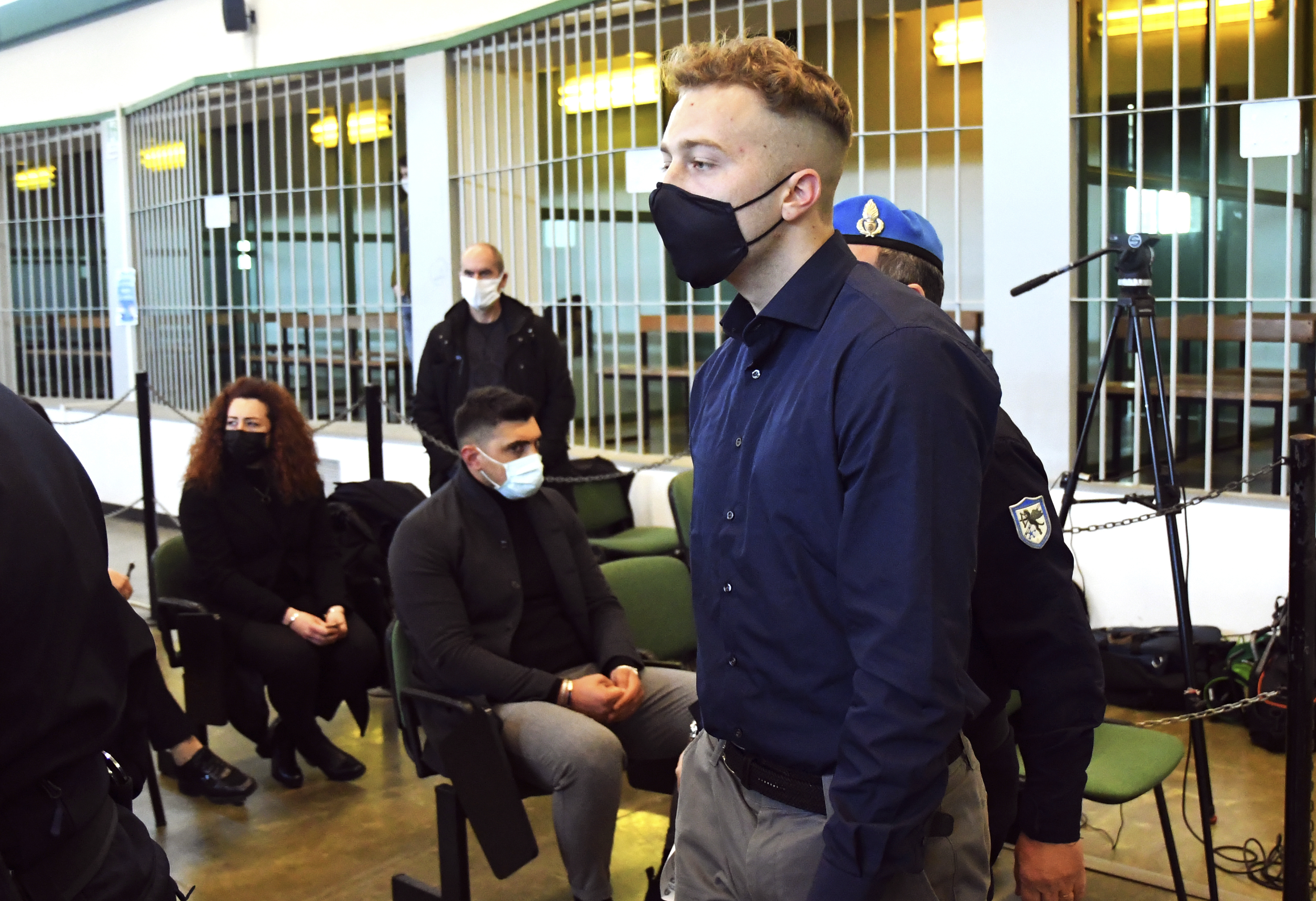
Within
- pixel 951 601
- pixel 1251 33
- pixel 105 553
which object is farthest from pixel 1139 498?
pixel 105 553

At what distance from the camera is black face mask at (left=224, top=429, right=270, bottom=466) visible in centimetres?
429

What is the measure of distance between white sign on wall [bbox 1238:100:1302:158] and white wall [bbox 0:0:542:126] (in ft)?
13.3

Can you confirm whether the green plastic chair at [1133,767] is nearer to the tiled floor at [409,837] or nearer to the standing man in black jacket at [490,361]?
the tiled floor at [409,837]

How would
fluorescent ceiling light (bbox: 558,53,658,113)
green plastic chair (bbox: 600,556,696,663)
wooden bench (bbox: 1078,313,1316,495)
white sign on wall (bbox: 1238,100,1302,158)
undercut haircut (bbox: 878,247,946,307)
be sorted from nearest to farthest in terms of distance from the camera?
undercut haircut (bbox: 878,247,946,307) < green plastic chair (bbox: 600,556,696,663) < white sign on wall (bbox: 1238,100,1302,158) < wooden bench (bbox: 1078,313,1316,495) < fluorescent ceiling light (bbox: 558,53,658,113)

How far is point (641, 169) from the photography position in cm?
630

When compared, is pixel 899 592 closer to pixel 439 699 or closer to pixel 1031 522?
pixel 1031 522

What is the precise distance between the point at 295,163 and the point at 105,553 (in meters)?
10.6

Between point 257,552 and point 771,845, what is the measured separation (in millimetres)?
3187

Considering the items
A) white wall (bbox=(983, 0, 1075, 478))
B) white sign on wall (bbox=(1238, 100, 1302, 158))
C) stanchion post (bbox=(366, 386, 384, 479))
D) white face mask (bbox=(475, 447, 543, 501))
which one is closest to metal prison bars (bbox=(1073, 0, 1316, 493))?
white sign on wall (bbox=(1238, 100, 1302, 158))

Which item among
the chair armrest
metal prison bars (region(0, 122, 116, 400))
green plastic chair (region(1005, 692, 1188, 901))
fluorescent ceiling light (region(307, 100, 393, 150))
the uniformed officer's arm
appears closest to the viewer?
the uniformed officer's arm

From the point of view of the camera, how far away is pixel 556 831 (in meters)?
3.06

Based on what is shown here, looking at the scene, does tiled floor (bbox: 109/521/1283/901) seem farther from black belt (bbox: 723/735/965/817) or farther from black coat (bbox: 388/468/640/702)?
black belt (bbox: 723/735/965/817)

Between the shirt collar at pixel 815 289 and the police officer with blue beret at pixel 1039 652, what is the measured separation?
1.04ft

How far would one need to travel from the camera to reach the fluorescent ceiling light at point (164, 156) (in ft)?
30.1
